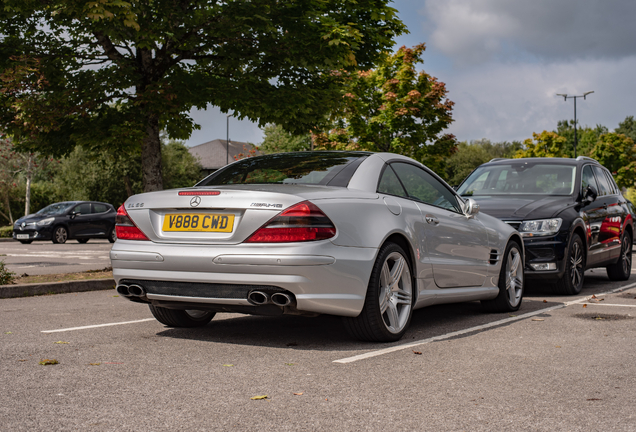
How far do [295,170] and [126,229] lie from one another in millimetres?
1412

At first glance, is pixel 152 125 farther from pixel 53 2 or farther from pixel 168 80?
pixel 53 2

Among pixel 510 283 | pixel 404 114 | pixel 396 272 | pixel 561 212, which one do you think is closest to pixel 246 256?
pixel 396 272

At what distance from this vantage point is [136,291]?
514cm

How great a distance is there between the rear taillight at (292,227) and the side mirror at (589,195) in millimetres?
6093

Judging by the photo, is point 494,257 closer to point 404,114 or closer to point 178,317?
point 178,317

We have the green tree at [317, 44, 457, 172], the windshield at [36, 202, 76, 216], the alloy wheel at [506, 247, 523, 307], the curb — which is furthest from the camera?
the green tree at [317, 44, 457, 172]

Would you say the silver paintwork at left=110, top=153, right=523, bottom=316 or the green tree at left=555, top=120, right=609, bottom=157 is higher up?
the green tree at left=555, top=120, right=609, bottom=157

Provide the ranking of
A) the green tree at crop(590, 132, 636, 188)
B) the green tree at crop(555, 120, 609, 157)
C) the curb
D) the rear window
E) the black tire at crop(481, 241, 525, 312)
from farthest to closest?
the green tree at crop(555, 120, 609, 157), the green tree at crop(590, 132, 636, 188), the curb, the black tire at crop(481, 241, 525, 312), the rear window

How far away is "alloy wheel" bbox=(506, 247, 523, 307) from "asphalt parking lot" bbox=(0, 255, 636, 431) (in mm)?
611

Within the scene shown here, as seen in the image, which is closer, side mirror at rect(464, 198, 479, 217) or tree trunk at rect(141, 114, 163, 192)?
side mirror at rect(464, 198, 479, 217)

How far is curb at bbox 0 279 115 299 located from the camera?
882cm

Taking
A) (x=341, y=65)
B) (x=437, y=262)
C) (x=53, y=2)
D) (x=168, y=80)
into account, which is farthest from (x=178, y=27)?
(x=437, y=262)

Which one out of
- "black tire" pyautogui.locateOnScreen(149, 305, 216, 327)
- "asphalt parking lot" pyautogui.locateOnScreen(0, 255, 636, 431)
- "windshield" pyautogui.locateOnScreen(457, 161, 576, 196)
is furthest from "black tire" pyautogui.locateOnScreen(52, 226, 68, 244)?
"black tire" pyautogui.locateOnScreen(149, 305, 216, 327)

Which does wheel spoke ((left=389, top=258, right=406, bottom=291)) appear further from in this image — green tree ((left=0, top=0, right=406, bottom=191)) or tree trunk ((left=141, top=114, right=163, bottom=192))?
tree trunk ((left=141, top=114, right=163, bottom=192))
